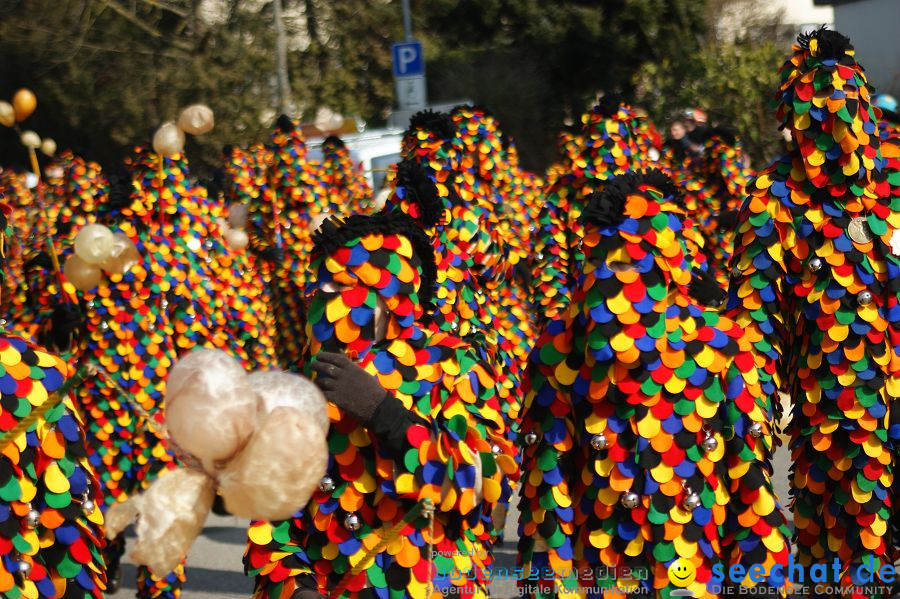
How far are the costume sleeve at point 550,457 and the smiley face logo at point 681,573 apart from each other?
276 millimetres

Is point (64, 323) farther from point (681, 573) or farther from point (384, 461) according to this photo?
point (681, 573)

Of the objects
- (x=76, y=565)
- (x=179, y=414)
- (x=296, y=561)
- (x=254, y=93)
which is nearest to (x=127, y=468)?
(x=76, y=565)

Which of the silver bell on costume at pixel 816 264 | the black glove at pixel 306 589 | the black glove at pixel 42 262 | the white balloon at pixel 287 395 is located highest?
the white balloon at pixel 287 395

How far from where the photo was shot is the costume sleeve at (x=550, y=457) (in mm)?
3264

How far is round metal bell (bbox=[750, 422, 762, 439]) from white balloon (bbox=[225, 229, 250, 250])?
6436 mm

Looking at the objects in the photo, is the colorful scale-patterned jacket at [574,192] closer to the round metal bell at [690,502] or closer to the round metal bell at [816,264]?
the round metal bell at [816,264]

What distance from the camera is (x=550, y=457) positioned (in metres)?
3.28

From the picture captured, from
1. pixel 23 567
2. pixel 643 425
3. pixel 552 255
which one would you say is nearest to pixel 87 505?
pixel 23 567

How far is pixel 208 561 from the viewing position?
22.8 feet

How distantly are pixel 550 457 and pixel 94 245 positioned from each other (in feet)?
4.51

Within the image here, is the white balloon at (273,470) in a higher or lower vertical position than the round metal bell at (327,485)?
higher

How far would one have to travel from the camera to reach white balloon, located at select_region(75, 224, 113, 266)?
323 centimetres

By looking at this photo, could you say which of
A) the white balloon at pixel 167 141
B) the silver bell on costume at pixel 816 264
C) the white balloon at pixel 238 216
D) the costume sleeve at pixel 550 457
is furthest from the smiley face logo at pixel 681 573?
the white balloon at pixel 238 216

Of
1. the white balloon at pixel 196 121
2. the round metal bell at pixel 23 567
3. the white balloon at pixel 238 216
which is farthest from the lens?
the white balloon at pixel 238 216
